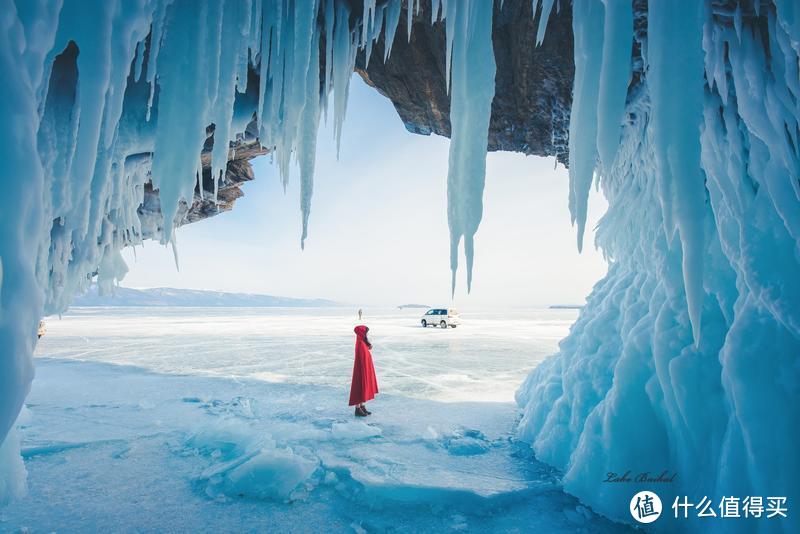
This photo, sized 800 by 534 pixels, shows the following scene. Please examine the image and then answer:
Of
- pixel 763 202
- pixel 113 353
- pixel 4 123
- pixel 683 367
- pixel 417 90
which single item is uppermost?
pixel 417 90

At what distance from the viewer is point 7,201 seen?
1130 mm

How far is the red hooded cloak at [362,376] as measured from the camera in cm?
477

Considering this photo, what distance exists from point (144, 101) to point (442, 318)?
1964 cm

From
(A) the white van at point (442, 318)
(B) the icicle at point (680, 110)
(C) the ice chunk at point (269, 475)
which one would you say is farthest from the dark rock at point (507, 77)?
(A) the white van at point (442, 318)

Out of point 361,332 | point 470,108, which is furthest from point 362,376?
point 470,108

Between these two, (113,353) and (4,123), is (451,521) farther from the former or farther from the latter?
(113,353)

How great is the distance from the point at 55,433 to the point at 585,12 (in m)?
6.76

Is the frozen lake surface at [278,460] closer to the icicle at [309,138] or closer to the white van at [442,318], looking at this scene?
the icicle at [309,138]

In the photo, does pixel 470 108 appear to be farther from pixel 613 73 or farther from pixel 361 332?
pixel 361 332

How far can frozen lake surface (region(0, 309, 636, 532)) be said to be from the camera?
2.50 metres

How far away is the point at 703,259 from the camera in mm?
2404

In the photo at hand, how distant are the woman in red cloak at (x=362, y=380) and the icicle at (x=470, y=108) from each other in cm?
304

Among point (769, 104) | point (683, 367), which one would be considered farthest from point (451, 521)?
point (769, 104)

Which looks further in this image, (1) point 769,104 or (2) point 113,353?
(2) point 113,353
